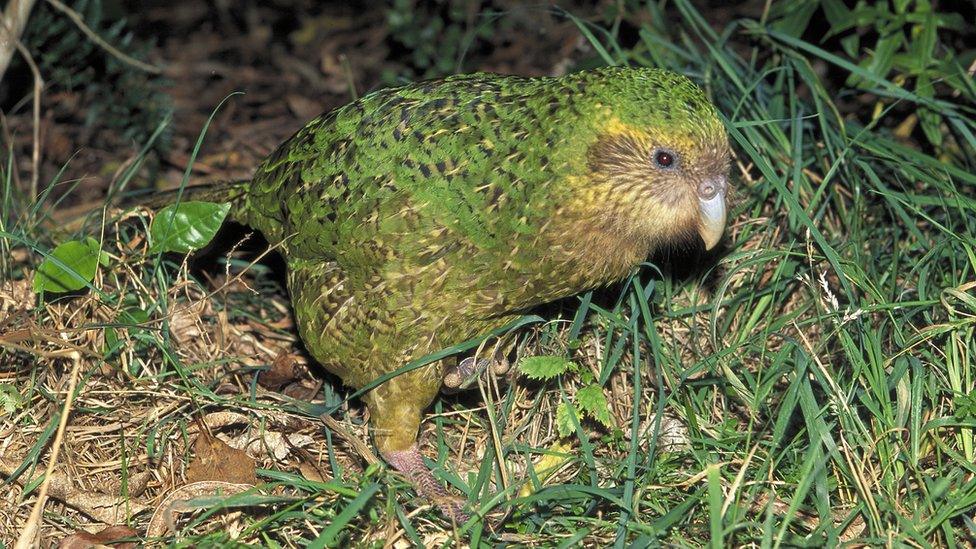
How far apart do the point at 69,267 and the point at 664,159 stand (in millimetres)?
2160

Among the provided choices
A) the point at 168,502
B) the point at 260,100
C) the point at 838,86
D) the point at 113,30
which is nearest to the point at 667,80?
the point at 168,502

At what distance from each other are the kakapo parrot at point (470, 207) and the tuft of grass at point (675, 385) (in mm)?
243

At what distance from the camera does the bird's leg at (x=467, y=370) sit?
3.80 m

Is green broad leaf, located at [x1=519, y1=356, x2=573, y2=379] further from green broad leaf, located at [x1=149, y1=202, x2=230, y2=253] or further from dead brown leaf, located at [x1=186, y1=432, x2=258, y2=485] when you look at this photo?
green broad leaf, located at [x1=149, y1=202, x2=230, y2=253]

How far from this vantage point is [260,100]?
6305 mm

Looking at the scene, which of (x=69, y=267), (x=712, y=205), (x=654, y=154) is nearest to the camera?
(x=654, y=154)

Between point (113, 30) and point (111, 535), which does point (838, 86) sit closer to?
point (113, 30)

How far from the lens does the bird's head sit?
3.23 metres

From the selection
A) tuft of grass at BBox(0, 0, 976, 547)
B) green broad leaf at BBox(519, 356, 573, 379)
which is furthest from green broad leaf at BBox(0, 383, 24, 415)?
green broad leaf at BBox(519, 356, 573, 379)

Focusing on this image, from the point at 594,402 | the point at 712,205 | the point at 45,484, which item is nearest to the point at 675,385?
the point at 594,402

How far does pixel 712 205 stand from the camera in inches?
132

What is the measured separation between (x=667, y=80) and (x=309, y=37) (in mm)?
3971

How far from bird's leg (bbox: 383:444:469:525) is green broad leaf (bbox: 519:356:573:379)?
1.64ft

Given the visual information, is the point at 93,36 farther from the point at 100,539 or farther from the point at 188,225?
the point at 100,539
